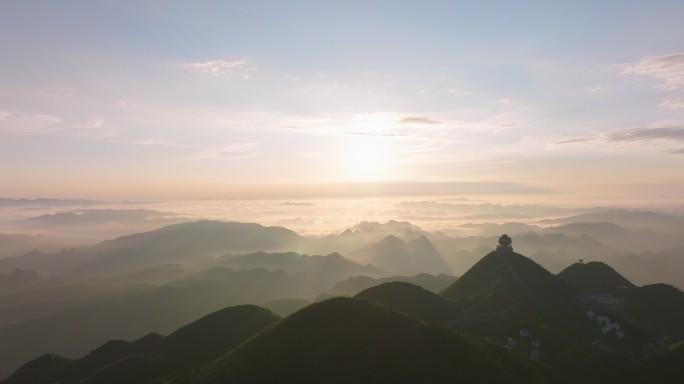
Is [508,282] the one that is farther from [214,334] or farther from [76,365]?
[76,365]

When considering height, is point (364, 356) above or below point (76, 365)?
above

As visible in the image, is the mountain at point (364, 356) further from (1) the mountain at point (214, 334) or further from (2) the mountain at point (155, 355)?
(1) the mountain at point (214, 334)

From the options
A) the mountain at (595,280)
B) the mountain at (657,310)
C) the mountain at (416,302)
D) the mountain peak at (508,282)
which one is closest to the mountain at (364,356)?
the mountain at (416,302)

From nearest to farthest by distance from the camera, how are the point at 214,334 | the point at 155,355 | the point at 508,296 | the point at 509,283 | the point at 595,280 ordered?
the point at 155,355, the point at 214,334, the point at 508,296, the point at 509,283, the point at 595,280

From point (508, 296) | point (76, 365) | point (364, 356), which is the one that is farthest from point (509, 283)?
point (76, 365)

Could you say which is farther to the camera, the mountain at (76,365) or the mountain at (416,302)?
the mountain at (416,302)
